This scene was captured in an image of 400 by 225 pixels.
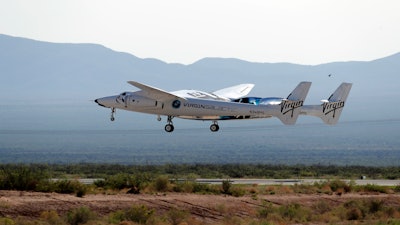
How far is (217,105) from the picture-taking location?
55844mm

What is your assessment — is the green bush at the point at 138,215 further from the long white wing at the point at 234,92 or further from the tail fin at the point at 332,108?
the long white wing at the point at 234,92

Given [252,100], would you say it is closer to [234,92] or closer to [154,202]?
[234,92]

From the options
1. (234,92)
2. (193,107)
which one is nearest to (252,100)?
(193,107)

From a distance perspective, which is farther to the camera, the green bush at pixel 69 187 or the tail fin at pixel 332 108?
the tail fin at pixel 332 108

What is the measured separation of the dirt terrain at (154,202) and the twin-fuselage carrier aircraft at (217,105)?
8649mm

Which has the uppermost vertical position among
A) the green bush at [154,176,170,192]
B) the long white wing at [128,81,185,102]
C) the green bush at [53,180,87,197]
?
the long white wing at [128,81,185,102]

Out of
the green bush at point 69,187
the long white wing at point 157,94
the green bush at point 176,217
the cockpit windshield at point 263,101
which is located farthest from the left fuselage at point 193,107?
the green bush at point 176,217

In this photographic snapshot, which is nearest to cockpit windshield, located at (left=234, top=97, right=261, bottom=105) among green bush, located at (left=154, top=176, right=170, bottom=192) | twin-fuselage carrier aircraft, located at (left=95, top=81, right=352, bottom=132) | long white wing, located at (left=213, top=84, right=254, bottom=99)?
twin-fuselage carrier aircraft, located at (left=95, top=81, right=352, bottom=132)

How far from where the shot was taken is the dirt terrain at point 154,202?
38062 mm

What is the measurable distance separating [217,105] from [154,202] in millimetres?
14985

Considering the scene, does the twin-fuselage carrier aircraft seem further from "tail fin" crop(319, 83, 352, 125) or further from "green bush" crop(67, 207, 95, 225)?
"green bush" crop(67, 207, 95, 225)

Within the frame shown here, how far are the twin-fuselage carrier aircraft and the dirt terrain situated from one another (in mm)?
8649

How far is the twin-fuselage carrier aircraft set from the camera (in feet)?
181

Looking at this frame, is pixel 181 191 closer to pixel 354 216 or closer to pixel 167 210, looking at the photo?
pixel 167 210
